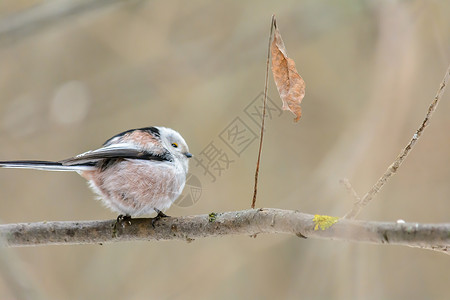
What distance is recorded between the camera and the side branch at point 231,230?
1.71 m

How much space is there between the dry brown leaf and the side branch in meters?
0.53

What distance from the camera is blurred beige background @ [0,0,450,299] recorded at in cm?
470

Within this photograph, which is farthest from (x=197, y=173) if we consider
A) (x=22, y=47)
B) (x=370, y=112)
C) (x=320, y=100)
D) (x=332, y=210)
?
(x=22, y=47)

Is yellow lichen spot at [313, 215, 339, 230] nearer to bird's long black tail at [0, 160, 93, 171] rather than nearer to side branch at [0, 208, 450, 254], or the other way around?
side branch at [0, 208, 450, 254]

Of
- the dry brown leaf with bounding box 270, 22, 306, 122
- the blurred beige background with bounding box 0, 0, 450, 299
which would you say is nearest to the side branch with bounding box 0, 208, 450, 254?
the dry brown leaf with bounding box 270, 22, 306, 122

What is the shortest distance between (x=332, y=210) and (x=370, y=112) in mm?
1130

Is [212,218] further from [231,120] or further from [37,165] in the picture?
[231,120]

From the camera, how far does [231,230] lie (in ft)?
7.98

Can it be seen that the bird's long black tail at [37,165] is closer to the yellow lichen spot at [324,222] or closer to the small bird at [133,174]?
the small bird at [133,174]

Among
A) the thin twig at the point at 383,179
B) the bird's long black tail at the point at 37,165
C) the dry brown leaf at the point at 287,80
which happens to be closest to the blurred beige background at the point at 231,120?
the bird's long black tail at the point at 37,165

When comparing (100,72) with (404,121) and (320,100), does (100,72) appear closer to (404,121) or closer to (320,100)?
(320,100)

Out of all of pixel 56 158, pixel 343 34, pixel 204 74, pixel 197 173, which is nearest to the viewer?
pixel 197 173

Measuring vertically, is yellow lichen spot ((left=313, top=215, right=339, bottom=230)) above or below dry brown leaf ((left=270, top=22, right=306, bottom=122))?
below

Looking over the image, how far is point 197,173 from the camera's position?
14.3ft
